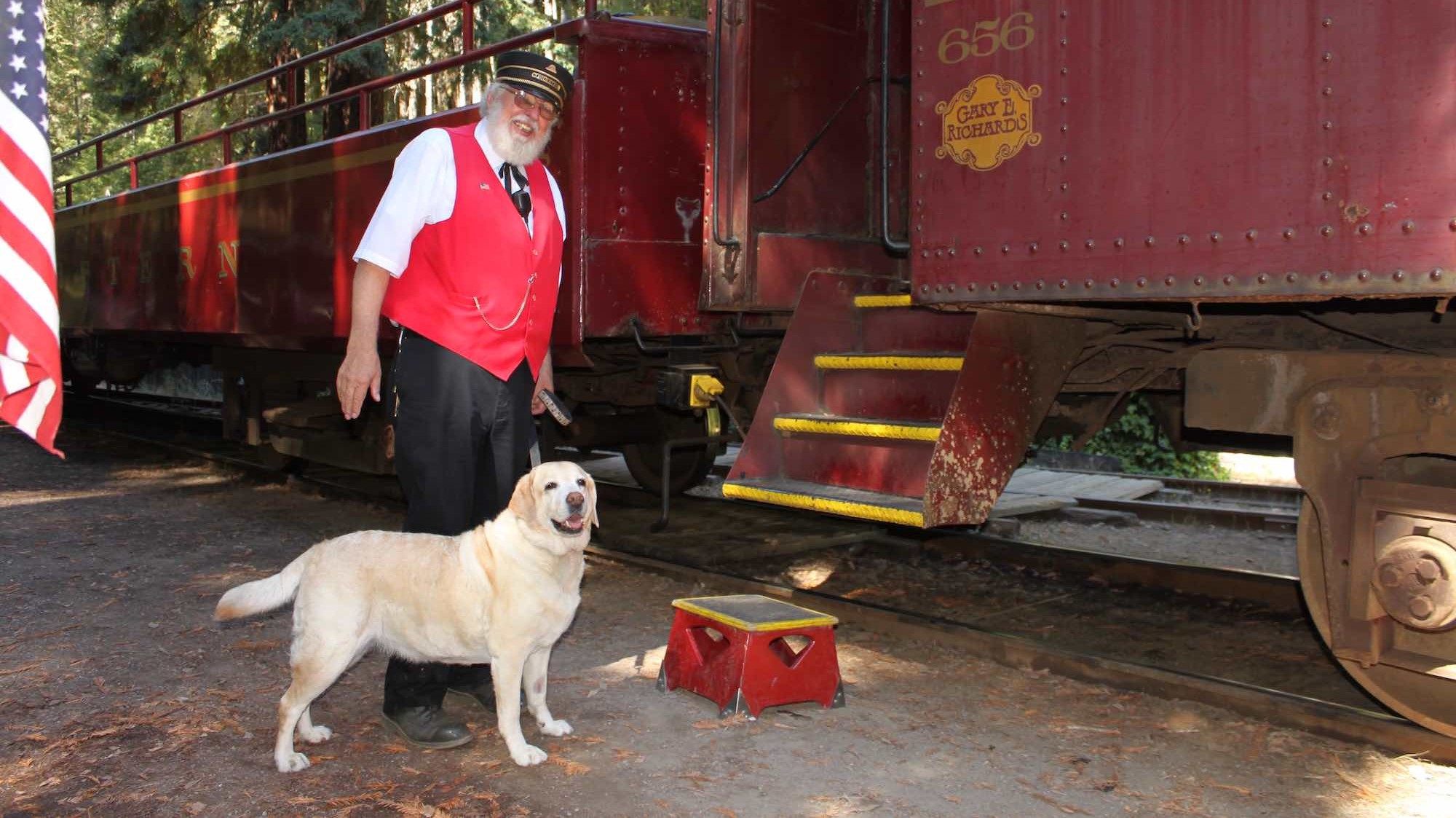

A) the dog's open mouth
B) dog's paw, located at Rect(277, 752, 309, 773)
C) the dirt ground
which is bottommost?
the dirt ground

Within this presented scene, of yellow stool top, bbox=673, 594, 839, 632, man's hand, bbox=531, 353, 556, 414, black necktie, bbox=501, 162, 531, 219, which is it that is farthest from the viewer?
man's hand, bbox=531, 353, 556, 414

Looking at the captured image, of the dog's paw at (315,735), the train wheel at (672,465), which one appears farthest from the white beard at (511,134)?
the train wheel at (672,465)

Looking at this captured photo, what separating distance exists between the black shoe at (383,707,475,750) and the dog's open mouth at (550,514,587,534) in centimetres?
80

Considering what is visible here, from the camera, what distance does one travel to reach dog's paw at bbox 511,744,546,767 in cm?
356

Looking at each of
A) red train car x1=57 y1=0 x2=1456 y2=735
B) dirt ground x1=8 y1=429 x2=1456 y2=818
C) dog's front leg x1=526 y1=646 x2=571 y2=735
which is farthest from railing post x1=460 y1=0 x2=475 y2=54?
dog's front leg x1=526 y1=646 x2=571 y2=735

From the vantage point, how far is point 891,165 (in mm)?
6266

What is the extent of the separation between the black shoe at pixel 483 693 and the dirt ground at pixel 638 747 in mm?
68

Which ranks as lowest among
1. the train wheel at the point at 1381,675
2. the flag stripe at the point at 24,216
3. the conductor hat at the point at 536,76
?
the train wheel at the point at 1381,675

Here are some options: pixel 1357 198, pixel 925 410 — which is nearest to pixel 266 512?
pixel 925 410

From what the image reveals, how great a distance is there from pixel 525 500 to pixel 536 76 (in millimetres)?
1268

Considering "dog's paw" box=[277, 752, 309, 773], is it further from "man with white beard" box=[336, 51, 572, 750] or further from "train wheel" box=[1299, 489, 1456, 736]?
"train wheel" box=[1299, 489, 1456, 736]

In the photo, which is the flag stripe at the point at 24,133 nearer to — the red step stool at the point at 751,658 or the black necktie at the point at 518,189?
the black necktie at the point at 518,189

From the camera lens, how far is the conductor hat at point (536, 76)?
3.65 m

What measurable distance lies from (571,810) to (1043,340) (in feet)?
8.37
